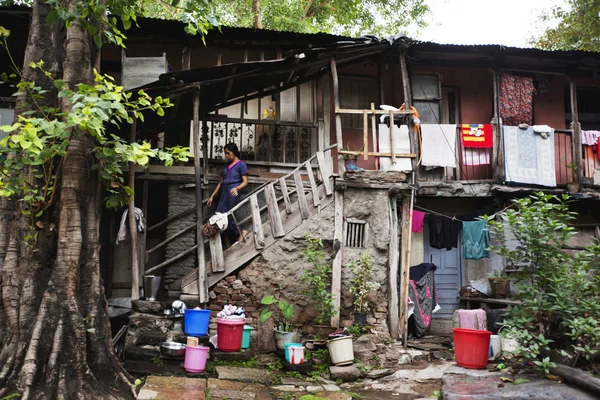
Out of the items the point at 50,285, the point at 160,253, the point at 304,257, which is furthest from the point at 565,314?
the point at 160,253

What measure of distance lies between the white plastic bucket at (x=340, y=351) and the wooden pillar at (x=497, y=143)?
18.9 feet

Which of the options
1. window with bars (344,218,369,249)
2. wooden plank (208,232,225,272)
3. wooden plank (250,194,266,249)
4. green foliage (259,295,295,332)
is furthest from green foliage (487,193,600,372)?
wooden plank (208,232,225,272)

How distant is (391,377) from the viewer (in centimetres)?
820

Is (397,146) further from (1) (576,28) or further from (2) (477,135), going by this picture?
(1) (576,28)

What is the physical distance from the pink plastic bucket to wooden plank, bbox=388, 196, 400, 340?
11.5 ft

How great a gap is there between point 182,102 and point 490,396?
23.0ft

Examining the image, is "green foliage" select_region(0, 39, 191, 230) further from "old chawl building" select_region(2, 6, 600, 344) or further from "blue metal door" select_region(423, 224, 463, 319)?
"blue metal door" select_region(423, 224, 463, 319)

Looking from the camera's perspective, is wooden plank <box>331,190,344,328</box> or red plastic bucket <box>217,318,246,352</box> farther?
wooden plank <box>331,190,344,328</box>

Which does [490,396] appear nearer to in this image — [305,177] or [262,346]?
[262,346]

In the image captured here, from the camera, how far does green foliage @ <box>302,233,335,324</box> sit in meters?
8.70

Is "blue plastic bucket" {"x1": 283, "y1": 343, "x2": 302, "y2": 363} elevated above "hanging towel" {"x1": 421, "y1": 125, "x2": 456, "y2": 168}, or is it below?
below

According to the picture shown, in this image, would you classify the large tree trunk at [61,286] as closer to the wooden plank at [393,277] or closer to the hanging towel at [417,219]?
the wooden plank at [393,277]

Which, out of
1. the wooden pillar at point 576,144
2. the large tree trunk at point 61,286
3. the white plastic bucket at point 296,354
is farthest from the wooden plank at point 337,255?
the wooden pillar at point 576,144

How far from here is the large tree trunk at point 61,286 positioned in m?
5.80
